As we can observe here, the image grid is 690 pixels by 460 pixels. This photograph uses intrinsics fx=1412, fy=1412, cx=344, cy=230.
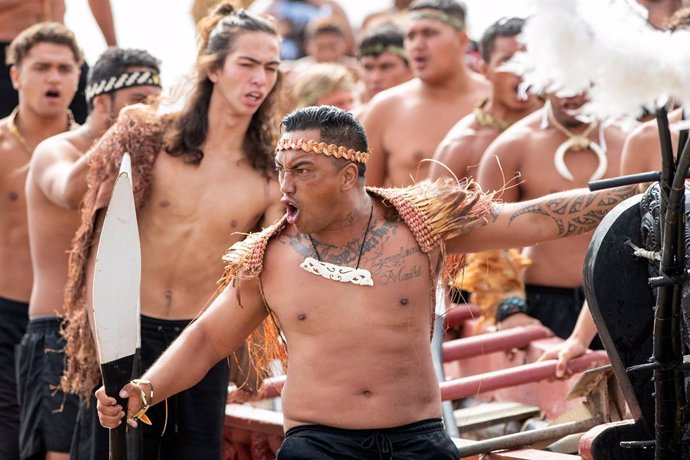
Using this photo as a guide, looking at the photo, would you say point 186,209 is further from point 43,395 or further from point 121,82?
point 43,395

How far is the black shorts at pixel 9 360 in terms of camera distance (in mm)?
7055

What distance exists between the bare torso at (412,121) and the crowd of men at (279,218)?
0.04ft

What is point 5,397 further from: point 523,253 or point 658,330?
point 658,330

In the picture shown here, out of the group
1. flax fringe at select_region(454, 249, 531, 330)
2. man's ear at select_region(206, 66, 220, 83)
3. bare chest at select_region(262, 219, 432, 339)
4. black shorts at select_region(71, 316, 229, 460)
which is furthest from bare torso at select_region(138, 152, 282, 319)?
flax fringe at select_region(454, 249, 531, 330)

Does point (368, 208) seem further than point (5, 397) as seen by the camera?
No

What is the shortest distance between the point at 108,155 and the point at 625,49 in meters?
3.07

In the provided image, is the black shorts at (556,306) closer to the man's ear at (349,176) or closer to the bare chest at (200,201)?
the bare chest at (200,201)

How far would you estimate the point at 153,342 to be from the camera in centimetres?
568

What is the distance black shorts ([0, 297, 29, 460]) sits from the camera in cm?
705

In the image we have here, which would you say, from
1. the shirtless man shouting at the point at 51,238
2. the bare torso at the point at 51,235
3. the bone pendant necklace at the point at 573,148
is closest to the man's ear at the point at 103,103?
the shirtless man shouting at the point at 51,238

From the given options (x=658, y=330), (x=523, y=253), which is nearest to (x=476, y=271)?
(x=523, y=253)

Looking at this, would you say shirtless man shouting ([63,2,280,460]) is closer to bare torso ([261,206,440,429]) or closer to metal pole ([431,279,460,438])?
metal pole ([431,279,460,438])

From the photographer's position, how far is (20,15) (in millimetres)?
8789

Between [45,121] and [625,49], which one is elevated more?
[45,121]
